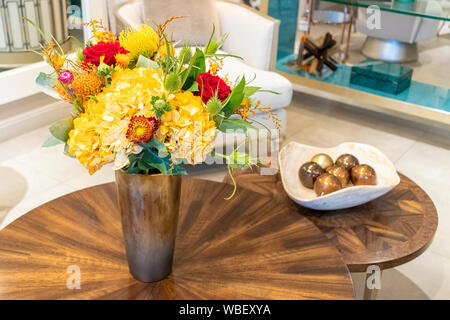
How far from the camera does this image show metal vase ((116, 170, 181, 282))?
3.04ft

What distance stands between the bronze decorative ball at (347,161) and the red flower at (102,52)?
944mm

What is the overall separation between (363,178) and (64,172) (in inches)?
58.0

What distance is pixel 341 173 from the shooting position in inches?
60.9

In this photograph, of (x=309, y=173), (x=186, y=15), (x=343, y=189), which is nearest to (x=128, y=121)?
(x=343, y=189)

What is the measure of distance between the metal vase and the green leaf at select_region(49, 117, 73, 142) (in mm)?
120

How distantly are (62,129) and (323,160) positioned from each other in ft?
→ 3.19

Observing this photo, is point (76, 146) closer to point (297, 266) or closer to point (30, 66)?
point (297, 266)

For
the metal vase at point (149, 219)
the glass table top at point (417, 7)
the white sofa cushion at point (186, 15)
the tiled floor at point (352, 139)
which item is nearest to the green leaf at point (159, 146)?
the metal vase at point (149, 219)

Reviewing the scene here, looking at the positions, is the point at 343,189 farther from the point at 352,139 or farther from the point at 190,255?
the point at 352,139

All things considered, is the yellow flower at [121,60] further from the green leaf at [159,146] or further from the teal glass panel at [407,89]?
the teal glass panel at [407,89]

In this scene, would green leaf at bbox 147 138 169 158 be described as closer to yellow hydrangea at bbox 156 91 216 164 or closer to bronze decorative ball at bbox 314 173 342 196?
yellow hydrangea at bbox 156 91 216 164

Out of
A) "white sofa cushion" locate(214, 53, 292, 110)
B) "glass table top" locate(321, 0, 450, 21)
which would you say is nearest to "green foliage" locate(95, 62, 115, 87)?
"white sofa cushion" locate(214, 53, 292, 110)

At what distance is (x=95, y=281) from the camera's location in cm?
105
